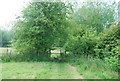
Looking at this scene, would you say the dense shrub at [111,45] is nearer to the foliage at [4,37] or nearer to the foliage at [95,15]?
the foliage at [95,15]

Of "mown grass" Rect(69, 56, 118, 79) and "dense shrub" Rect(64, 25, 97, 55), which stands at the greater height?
"dense shrub" Rect(64, 25, 97, 55)

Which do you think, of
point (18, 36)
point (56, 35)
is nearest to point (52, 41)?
point (56, 35)

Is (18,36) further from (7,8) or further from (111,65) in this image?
(111,65)

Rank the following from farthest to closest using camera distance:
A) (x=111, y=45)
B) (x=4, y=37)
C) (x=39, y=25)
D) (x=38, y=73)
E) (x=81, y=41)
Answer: (x=81, y=41) → (x=39, y=25) → (x=111, y=45) → (x=38, y=73) → (x=4, y=37)

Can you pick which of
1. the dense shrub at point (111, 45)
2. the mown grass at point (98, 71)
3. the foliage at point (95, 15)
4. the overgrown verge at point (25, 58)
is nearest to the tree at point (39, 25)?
the overgrown verge at point (25, 58)

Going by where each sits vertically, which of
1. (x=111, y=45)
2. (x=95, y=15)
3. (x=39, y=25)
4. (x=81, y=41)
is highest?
(x=95, y=15)

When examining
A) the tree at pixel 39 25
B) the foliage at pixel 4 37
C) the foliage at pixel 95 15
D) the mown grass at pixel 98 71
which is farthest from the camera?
the foliage at pixel 95 15

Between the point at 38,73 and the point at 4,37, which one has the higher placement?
the point at 4,37

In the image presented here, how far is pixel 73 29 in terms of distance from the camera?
12.0 feet

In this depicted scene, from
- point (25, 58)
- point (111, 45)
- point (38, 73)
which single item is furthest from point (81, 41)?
point (25, 58)

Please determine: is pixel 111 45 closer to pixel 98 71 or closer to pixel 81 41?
pixel 98 71

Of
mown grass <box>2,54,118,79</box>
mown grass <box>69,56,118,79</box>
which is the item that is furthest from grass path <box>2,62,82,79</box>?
mown grass <box>69,56,118,79</box>

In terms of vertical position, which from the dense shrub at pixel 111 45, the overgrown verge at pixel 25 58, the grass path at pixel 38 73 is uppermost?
the dense shrub at pixel 111 45

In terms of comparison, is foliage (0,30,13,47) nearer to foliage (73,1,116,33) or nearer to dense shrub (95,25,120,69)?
dense shrub (95,25,120,69)
